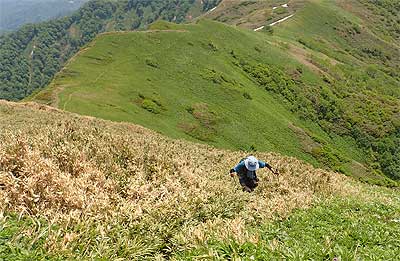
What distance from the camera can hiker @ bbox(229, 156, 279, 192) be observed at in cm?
1527

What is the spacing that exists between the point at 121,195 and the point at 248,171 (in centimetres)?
582

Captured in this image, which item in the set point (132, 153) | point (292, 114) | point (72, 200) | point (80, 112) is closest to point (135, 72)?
point (80, 112)

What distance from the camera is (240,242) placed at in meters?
8.59

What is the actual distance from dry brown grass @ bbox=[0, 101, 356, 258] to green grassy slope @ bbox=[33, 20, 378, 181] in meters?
39.6

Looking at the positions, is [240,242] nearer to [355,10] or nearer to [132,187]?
[132,187]

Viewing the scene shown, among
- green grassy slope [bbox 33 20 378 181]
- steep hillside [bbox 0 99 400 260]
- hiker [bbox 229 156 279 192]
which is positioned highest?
steep hillside [bbox 0 99 400 260]

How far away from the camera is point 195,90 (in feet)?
262

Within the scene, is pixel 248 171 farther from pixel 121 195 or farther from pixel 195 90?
pixel 195 90

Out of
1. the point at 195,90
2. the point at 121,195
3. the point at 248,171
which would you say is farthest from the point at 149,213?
the point at 195,90

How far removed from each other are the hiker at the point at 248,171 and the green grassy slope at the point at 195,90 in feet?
130

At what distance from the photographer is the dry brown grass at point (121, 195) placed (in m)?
8.82

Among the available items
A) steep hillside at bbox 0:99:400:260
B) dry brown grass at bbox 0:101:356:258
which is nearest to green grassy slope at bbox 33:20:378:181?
dry brown grass at bbox 0:101:356:258

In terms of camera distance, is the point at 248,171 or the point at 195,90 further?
the point at 195,90

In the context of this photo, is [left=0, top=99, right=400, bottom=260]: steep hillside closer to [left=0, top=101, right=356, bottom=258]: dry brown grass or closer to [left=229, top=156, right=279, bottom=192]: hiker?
[left=0, top=101, right=356, bottom=258]: dry brown grass
